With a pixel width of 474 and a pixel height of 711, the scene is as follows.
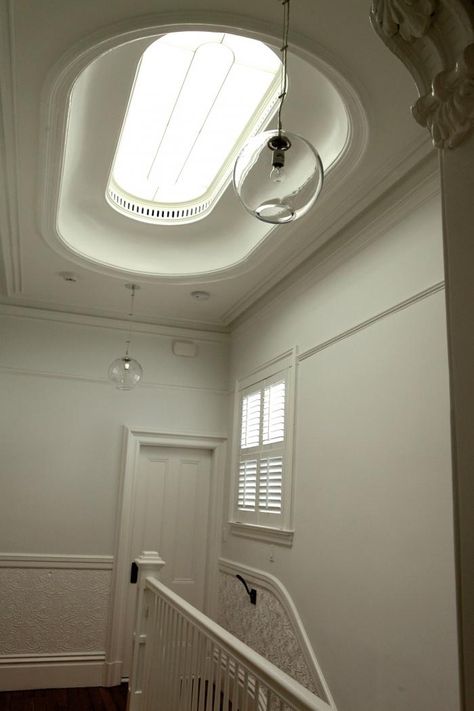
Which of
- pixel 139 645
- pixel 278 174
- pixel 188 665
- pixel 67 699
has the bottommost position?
pixel 67 699

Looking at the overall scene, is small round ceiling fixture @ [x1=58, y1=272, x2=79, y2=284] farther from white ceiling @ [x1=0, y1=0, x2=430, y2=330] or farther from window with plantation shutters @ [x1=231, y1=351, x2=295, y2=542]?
window with plantation shutters @ [x1=231, y1=351, x2=295, y2=542]

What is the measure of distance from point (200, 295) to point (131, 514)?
219 cm

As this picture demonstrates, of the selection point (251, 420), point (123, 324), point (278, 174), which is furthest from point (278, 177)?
point (123, 324)

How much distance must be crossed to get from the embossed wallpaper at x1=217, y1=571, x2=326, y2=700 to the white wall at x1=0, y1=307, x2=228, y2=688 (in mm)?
1137

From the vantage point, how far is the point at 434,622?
9.20 feet

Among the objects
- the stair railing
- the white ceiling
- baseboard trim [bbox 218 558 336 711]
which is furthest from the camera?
baseboard trim [bbox 218 558 336 711]

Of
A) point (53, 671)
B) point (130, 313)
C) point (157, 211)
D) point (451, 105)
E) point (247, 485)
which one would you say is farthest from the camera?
point (130, 313)

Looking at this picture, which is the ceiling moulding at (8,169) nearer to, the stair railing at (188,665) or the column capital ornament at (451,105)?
the column capital ornament at (451,105)

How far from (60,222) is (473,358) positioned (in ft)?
13.1

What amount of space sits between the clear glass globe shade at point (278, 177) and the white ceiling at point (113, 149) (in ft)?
3.03

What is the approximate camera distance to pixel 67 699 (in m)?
5.01

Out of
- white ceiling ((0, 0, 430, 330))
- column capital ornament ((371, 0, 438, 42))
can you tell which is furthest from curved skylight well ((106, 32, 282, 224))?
column capital ornament ((371, 0, 438, 42))

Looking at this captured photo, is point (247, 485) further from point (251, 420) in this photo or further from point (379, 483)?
point (379, 483)

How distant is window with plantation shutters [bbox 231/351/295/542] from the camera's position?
4711 mm
